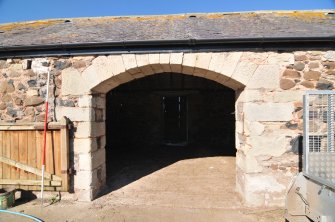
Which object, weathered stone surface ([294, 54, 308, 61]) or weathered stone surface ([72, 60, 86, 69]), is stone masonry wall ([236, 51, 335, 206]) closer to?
weathered stone surface ([294, 54, 308, 61])

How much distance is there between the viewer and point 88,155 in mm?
4742

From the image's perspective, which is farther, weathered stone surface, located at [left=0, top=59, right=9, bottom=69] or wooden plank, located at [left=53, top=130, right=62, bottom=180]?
weathered stone surface, located at [left=0, top=59, right=9, bottom=69]

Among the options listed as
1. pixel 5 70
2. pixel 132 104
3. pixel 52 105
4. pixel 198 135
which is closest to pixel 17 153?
pixel 52 105

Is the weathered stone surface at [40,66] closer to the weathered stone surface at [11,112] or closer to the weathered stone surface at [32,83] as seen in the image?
the weathered stone surface at [32,83]

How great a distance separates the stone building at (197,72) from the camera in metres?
4.44

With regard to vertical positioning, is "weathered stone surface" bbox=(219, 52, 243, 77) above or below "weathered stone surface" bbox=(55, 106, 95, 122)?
→ above

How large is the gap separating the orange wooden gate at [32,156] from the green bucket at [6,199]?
0.76 ft

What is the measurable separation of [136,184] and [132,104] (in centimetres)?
509

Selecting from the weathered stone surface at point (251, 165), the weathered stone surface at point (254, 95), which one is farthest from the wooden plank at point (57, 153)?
the weathered stone surface at point (254, 95)

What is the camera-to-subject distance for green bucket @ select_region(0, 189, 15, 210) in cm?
441

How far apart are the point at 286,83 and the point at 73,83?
11.9ft

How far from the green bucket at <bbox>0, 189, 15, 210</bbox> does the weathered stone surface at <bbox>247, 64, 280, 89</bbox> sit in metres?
4.37

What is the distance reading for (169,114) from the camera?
1051 centimetres

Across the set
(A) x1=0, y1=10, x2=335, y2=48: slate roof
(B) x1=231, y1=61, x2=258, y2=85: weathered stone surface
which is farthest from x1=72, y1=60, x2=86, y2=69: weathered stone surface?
(B) x1=231, y1=61, x2=258, y2=85: weathered stone surface
